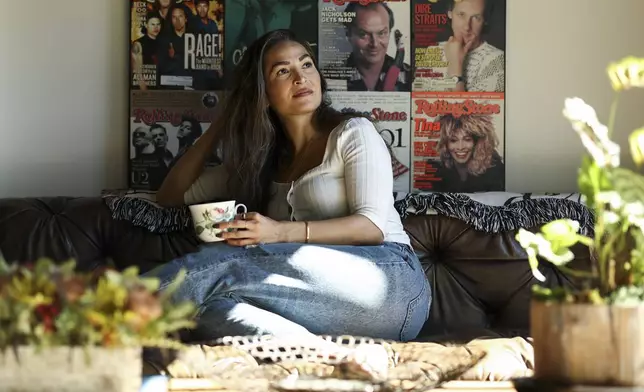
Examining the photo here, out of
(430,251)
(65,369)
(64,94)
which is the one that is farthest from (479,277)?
(65,369)

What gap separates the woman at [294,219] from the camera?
1.48 metres

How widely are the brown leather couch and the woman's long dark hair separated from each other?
18 centimetres

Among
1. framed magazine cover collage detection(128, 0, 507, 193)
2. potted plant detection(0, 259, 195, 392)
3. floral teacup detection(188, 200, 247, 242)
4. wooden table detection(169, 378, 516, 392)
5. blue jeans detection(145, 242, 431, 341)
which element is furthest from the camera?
framed magazine cover collage detection(128, 0, 507, 193)

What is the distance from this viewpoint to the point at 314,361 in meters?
1.03

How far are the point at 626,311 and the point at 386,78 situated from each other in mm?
1311

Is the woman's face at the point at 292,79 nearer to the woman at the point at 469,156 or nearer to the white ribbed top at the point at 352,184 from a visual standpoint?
the white ribbed top at the point at 352,184

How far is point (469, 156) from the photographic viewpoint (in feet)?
6.63

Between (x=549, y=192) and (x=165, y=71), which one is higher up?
(x=165, y=71)

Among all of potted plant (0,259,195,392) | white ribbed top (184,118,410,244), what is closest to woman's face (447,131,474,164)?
white ribbed top (184,118,410,244)

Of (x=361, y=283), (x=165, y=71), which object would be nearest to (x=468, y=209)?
(x=361, y=283)

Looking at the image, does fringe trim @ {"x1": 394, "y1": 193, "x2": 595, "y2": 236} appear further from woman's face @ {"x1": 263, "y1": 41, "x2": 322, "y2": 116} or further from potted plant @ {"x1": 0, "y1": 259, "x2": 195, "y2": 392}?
potted plant @ {"x1": 0, "y1": 259, "x2": 195, "y2": 392}

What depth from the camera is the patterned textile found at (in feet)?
5.83

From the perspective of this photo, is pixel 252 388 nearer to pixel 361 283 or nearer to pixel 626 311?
pixel 626 311

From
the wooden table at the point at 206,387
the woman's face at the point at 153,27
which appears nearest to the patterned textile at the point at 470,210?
the woman's face at the point at 153,27
